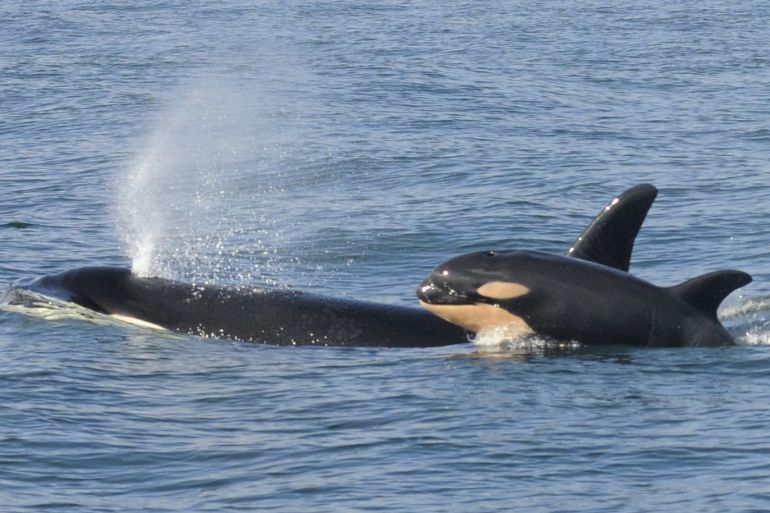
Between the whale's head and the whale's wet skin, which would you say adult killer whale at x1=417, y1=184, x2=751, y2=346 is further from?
the whale's wet skin

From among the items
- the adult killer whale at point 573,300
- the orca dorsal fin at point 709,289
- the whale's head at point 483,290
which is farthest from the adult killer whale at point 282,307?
the orca dorsal fin at point 709,289

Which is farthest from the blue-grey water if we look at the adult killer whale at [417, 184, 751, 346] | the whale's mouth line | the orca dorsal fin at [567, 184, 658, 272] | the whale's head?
the orca dorsal fin at [567, 184, 658, 272]

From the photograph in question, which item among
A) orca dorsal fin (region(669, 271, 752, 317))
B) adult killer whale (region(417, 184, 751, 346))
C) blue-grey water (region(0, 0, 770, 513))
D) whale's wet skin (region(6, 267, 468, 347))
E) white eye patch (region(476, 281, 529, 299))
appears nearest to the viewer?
blue-grey water (region(0, 0, 770, 513))

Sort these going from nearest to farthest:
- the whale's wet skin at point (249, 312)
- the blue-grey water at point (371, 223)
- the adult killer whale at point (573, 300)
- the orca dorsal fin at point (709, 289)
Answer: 1. the blue-grey water at point (371, 223)
2. the orca dorsal fin at point (709, 289)
3. the adult killer whale at point (573, 300)
4. the whale's wet skin at point (249, 312)

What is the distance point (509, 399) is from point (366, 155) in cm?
1664

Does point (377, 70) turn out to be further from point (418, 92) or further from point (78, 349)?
point (78, 349)

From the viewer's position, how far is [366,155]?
3141cm

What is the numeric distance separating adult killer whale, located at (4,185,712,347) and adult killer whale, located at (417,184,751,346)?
Result: 272mm

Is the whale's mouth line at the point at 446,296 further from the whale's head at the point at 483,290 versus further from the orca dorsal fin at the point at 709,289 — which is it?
the orca dorsal fin at the point at 709,289

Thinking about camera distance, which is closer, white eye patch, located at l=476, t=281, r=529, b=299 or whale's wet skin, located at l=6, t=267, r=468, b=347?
white eye patch, located at l=476, t=281, r=529, b=299

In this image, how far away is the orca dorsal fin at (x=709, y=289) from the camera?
16281 mm

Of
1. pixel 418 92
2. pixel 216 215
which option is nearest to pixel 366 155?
pixel 216 215

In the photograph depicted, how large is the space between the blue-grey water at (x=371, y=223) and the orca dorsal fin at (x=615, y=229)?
45.6 inches

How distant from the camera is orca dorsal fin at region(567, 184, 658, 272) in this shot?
56.5 ft
